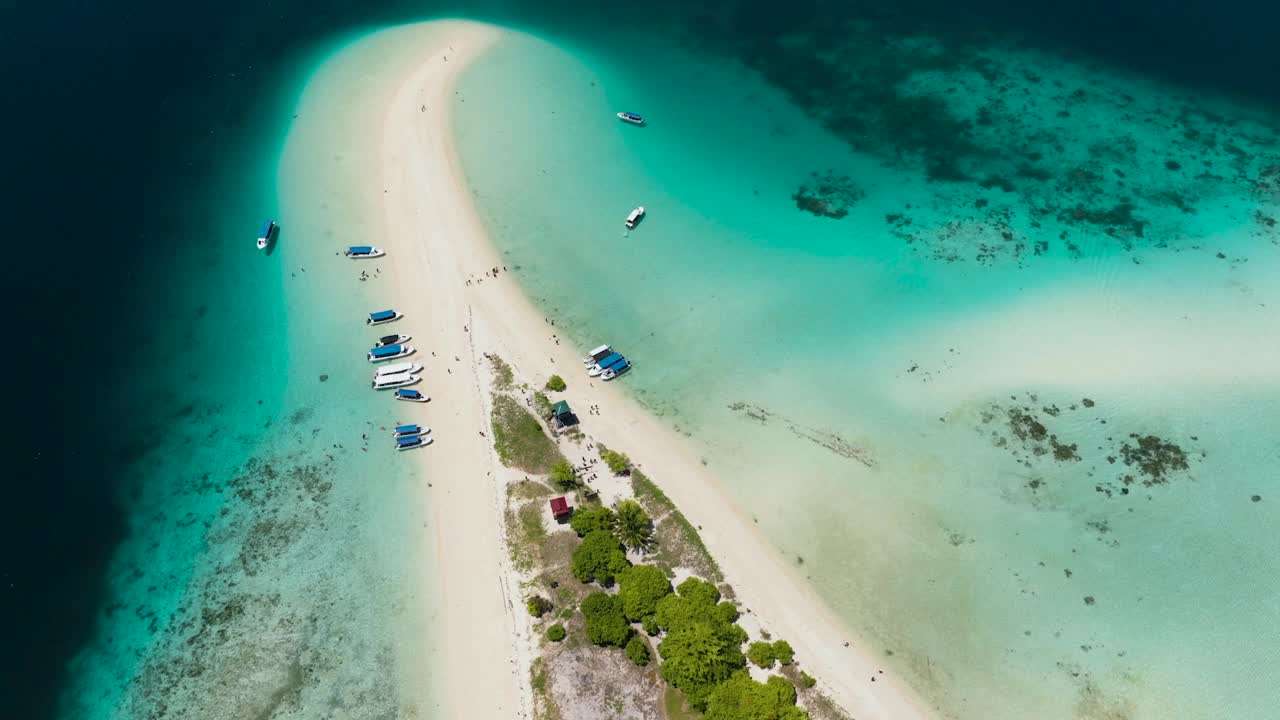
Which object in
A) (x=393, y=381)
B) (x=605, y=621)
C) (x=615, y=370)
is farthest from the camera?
(x=615, y=370)

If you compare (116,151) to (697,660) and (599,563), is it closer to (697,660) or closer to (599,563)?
(599,563)

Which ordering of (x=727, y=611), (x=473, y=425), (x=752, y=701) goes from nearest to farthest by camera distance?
(x=752, y=701) < (x=727, y=611) < (x=473, y=425)

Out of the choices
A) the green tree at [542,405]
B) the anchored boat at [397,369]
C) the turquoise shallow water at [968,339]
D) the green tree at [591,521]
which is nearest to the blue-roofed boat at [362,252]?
the turquoise shallow water at [968,339]

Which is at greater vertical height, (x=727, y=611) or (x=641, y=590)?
(x=641, y=590)

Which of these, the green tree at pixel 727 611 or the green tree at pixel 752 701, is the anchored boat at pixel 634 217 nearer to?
the green tree at pixel 727 611

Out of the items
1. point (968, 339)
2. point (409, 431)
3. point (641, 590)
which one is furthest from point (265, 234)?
point (968, 339)

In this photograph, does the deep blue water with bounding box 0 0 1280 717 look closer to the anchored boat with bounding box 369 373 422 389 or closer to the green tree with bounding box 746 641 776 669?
the anchored boat with bounding box 369 373 422 389

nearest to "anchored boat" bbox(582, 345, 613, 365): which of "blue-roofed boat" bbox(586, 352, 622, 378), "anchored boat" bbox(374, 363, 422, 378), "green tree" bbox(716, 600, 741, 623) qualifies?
"blue-roofed boat" bbox(586, 352, 622, 378)
